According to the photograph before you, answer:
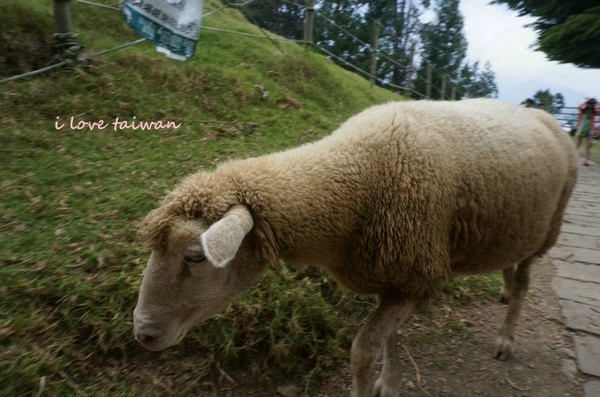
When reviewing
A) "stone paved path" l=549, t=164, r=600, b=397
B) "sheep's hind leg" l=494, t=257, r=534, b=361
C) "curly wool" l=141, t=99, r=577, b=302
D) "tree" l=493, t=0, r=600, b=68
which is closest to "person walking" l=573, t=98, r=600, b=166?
"tree" l=493, t=0, r=600, b=68

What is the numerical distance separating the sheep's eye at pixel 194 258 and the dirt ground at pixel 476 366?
96 centimetres

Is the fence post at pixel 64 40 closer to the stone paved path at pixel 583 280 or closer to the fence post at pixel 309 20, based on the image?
the fence post at pixel 309 20

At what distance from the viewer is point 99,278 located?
2.45 m

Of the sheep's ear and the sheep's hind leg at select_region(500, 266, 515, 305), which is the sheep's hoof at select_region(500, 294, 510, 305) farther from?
the sheep's ear

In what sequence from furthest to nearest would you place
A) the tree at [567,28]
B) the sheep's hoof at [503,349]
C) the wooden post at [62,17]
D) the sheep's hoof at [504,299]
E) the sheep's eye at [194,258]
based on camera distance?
the tree at [567,28], the wooden post at [62,17], the sheep's hoof at [504,299], the sheep's hoof at [503,349], the sheep's eye at [194,258]

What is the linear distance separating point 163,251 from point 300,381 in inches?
49.0

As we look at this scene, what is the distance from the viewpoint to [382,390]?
2.44m

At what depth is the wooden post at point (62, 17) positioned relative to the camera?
420cm

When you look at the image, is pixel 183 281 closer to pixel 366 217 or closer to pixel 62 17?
pixel 366 217

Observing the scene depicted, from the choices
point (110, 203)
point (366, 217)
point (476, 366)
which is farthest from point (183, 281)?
point (476, 366)

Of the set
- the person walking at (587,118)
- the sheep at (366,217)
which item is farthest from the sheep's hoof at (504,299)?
the person walking at (587,118)

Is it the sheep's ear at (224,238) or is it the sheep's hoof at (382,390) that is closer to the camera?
the sheep's ear at (224,238)

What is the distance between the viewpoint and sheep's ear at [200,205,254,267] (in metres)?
1.48

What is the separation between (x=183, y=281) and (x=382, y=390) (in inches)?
55.9
